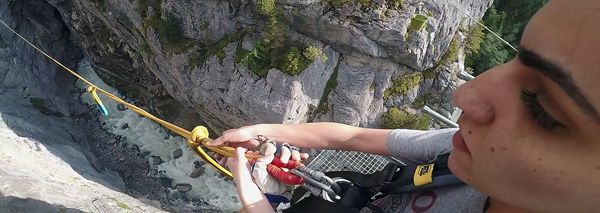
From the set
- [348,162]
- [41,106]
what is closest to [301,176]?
[348,162]

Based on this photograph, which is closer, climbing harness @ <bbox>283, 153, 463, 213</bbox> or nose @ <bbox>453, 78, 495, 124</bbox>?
nose @ <bbox>453, 78, 495, 124</bbox>

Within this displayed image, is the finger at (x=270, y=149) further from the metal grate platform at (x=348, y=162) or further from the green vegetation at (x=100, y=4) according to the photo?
the green vegetation at (x=100, y=4)

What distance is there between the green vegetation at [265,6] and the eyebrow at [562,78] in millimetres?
6928

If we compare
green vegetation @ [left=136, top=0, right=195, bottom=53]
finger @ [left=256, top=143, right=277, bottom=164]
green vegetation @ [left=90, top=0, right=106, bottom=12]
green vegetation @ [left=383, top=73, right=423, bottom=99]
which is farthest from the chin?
green vegetation @ [left=90, top=0, right=106, bottom=12]

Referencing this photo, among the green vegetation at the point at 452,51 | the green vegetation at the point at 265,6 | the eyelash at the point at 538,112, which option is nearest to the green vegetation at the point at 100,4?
the green vegetation at the point at 265,6

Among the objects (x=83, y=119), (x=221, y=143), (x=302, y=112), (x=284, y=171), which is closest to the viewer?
(x=284, y=171)

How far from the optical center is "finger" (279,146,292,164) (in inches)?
89.6

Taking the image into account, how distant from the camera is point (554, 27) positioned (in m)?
0.84

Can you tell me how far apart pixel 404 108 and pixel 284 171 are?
727cm

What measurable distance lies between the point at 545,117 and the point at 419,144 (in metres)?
1.04

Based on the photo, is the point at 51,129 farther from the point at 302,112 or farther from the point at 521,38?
the point at 521,38

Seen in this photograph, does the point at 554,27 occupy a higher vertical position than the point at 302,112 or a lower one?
higher

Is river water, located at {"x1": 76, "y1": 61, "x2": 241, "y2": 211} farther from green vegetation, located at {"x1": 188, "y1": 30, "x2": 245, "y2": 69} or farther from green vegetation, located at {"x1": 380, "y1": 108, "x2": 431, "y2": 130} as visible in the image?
green vegetation, located at {"x1": 380, "y1": 108, "x2": 431, "y2": 130}

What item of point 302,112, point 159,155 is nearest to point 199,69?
point 302,112
